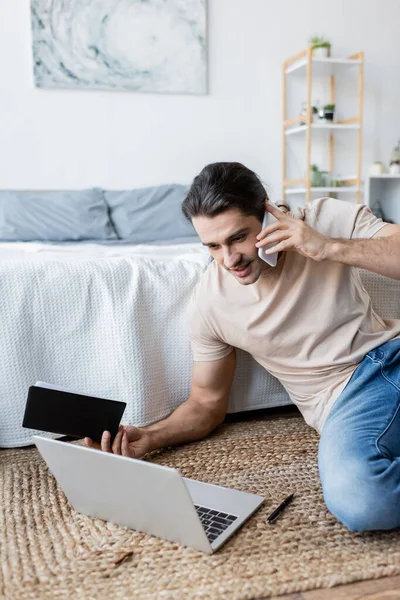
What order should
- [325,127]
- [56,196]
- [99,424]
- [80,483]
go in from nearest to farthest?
[80,483] → [99,424] → [56,196] → [325,127]

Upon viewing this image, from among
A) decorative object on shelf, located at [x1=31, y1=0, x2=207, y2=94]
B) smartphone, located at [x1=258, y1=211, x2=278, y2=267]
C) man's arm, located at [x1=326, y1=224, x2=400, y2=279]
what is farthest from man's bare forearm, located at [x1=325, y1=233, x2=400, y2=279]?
decorative object on shelf, located at [x1=31, y1=0, x2=207, y2=94]

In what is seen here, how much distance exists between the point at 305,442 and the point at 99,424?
675 millimetres

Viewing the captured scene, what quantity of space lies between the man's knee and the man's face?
1.59 feet

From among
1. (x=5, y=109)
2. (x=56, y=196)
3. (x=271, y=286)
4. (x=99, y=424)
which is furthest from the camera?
(x=5, y=109)

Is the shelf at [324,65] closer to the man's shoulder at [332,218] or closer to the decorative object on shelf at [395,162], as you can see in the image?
the decorative object on shelf at [395,162]

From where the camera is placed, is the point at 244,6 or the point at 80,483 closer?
the point at 80,483

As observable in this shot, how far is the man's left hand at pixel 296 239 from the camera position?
135cm

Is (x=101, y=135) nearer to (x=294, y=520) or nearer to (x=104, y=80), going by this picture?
(x=104, y=80)

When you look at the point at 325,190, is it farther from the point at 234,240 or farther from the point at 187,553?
the point at 187,553

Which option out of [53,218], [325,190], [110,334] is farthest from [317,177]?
[110,334]

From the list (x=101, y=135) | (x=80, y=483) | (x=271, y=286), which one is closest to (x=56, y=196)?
(x=101, y=135)

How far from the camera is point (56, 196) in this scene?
3.30 metres

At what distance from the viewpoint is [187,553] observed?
1.15 m

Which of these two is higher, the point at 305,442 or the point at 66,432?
the point at 66,432
